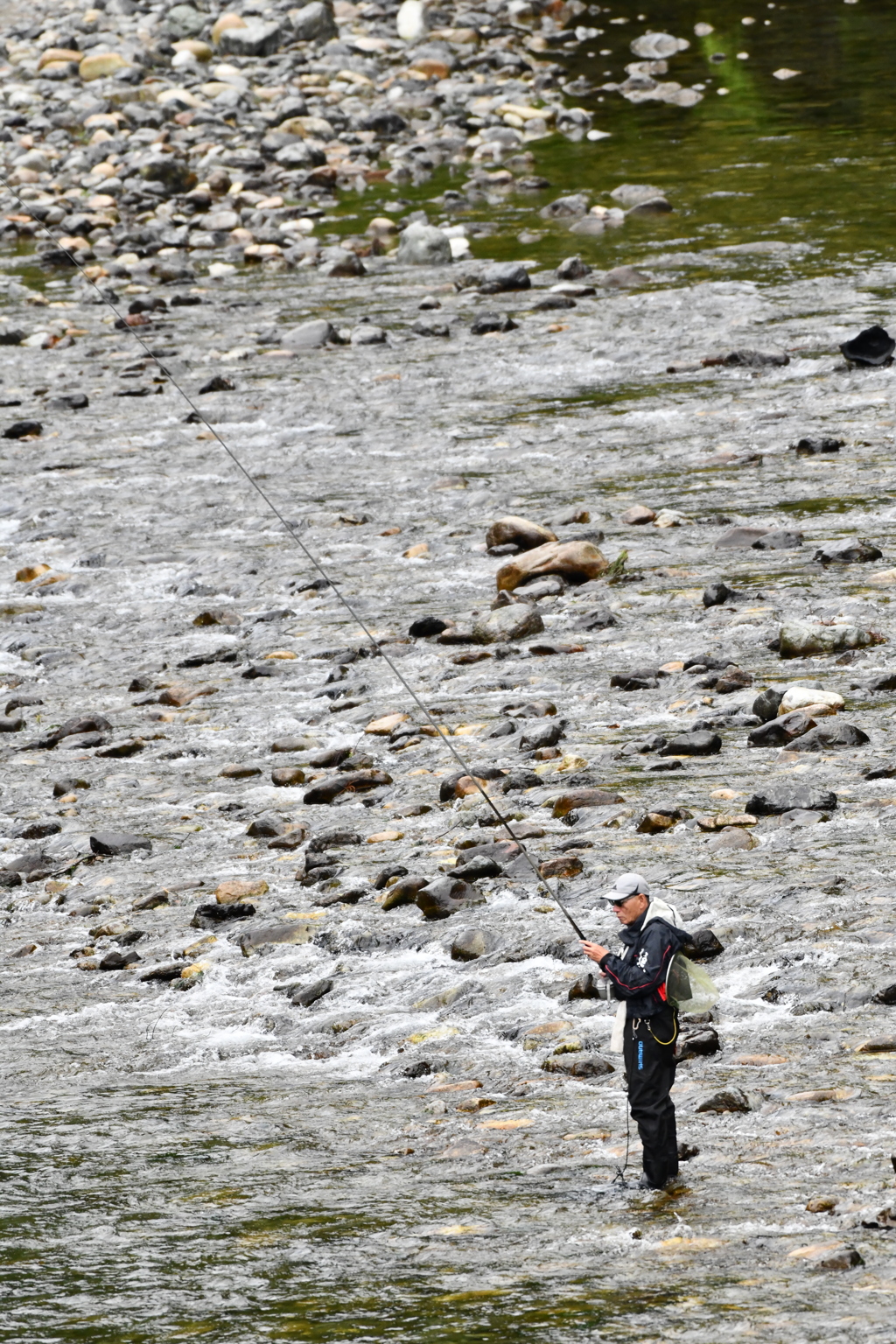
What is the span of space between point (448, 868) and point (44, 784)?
315 cm

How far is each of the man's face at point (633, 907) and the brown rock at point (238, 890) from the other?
3.32 metres

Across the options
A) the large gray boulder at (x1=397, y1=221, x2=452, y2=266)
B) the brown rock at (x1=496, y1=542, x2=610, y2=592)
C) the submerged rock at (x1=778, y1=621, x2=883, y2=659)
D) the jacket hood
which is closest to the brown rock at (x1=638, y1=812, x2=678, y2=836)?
the submerged rock at (x1=778, y1=621, x2=883, y2=659)

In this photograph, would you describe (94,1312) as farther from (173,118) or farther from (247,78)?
(247,78)

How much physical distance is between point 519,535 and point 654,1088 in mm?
8216

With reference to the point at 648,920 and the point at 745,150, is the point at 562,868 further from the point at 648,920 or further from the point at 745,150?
the point at 745,150

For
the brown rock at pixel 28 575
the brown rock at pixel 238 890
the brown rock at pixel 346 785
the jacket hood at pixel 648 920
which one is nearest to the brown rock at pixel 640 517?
the brown rock at pixel 346 785

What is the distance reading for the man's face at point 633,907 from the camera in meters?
6.34

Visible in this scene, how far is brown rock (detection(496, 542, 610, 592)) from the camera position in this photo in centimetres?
1320

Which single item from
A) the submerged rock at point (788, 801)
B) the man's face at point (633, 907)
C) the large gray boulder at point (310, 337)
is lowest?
the large gray boulder at point (310, 337)

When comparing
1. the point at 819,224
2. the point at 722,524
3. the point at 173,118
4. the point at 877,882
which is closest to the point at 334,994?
the point at 877,882

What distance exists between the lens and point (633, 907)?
6.35m

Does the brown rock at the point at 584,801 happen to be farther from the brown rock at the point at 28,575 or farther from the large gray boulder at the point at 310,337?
the large gray boulder at the point at 310,337

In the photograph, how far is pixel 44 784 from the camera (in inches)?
441

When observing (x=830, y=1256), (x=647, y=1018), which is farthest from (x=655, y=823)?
(x=830, y=1256)
